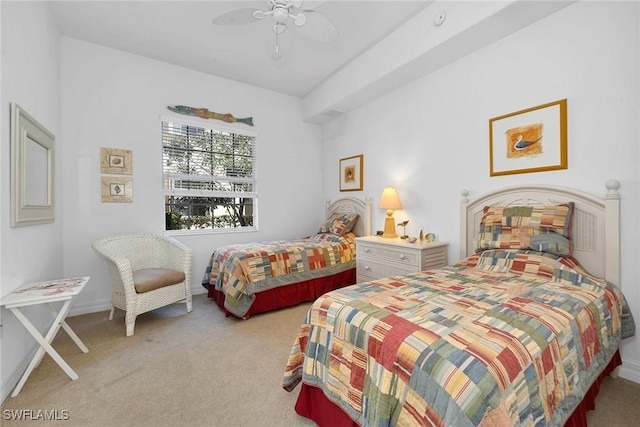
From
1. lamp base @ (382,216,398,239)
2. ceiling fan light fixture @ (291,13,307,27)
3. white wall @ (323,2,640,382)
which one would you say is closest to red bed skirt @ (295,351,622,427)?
white wall @ (323,2,640,382)

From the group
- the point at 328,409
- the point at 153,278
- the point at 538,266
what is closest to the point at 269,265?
the point at 153,278

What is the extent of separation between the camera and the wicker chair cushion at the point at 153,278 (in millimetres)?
2613

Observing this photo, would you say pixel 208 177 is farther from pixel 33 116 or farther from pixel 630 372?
pixel 630 372

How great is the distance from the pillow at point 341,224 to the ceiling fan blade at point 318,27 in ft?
7.54

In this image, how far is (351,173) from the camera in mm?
4254

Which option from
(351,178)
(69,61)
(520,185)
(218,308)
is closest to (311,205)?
(351,178)

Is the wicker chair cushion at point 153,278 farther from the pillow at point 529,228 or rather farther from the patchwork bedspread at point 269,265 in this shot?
the pillow at point 529,228

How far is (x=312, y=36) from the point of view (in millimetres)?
2199

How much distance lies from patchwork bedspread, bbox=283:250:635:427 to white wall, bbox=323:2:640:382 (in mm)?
773

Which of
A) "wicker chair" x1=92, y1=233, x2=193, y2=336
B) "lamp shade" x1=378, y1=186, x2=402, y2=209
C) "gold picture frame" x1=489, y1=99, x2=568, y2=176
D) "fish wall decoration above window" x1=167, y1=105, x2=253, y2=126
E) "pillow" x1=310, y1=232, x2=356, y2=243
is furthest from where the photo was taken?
"pillow" x1=310, y1=232, x2=356, y2=243

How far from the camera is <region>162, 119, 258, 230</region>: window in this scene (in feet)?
12.0

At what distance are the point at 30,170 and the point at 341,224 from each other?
3105 mm

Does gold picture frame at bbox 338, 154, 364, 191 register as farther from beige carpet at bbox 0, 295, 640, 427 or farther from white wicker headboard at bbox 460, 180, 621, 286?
beige carpet at bbox 0, 295, 640, 427

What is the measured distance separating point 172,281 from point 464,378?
2.72 metres
